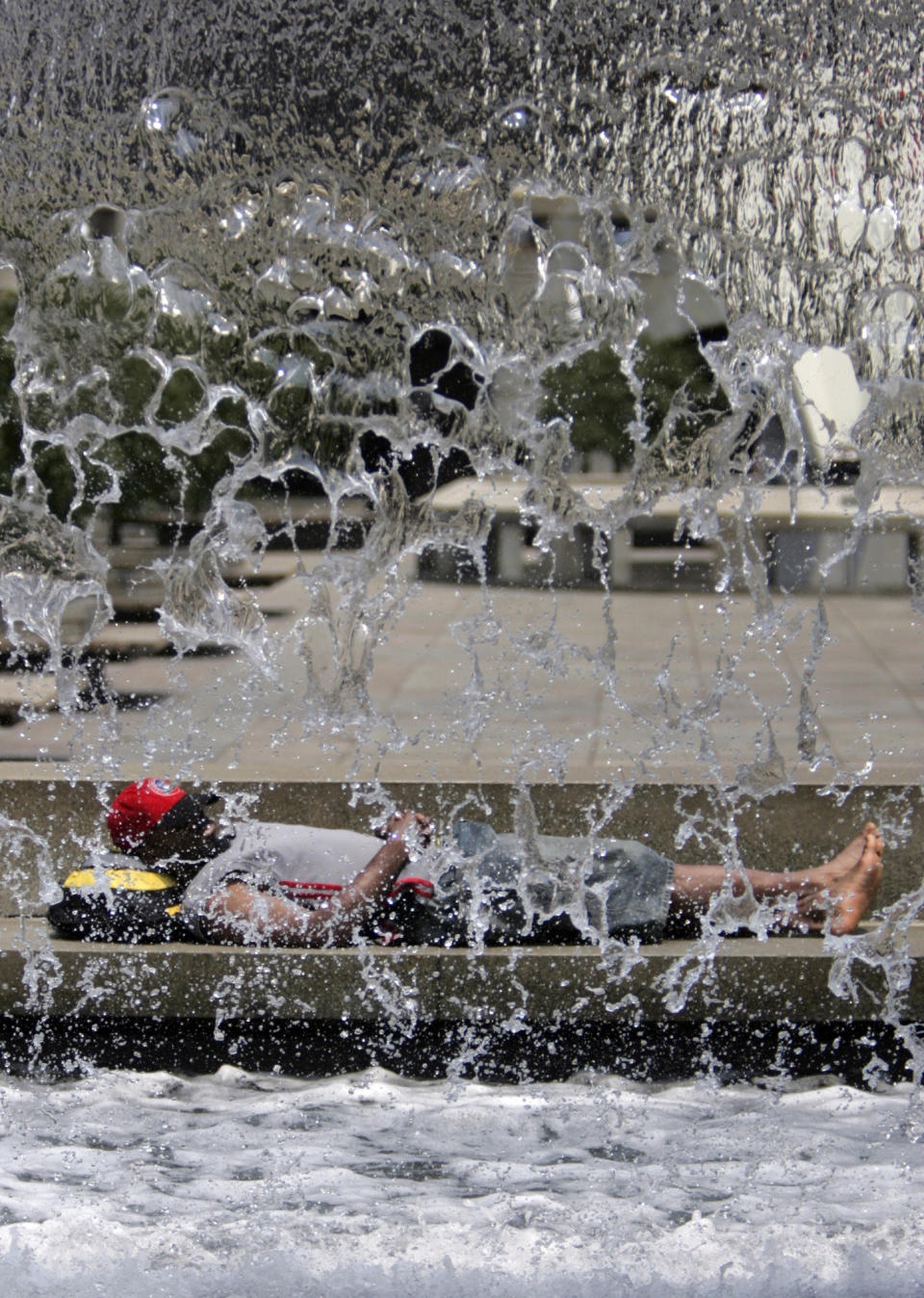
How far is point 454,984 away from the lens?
3408 millimetres

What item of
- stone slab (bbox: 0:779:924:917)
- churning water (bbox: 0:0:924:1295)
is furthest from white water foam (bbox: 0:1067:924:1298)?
stone slab (bbox: 0:779:924:917)

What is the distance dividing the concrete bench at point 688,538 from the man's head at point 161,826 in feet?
3.28

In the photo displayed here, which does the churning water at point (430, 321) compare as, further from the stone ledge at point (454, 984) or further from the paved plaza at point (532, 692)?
the stone ledge at point (454, 984)

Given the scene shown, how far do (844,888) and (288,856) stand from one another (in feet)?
4.79

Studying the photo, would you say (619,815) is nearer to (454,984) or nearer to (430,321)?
(454,984)

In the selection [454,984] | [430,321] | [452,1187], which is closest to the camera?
[452,1187]

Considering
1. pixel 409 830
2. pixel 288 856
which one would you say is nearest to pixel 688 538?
pixel 409 830

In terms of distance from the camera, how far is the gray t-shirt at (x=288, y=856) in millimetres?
3709

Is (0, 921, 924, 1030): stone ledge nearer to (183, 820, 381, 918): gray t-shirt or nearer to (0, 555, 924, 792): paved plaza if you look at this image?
(183, 820, 381, 918): gray t-shirt

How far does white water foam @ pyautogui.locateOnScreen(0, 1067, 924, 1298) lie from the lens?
98.0 inches

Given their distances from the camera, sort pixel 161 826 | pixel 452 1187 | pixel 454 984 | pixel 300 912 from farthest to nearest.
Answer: pixel 161 826, pixel 300 912, pixel 454 984, pixel 452 1187

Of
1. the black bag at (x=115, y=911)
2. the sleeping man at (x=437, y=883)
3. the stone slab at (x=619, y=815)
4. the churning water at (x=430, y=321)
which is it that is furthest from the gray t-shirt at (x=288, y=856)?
the churning water at (x=430, y=321)

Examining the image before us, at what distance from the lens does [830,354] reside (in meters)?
3.82

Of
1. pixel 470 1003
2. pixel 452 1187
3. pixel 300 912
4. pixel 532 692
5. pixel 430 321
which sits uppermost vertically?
pixel 430 321
